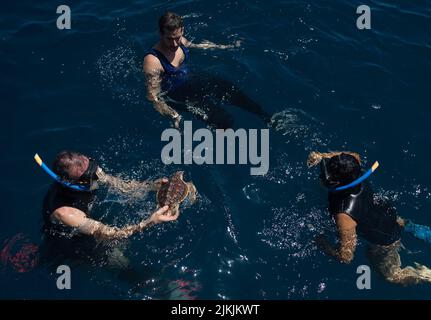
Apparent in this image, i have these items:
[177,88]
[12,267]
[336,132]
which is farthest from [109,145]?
[336,132]

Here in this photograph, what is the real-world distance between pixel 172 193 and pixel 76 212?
4.43 ft

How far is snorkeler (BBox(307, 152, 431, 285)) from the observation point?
6086 millimetres

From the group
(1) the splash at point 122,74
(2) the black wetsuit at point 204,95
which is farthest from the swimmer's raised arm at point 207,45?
(1) the splash at point 122,74

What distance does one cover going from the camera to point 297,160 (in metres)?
8.25

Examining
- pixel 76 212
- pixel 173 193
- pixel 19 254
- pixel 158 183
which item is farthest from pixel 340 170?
pixel 19 254

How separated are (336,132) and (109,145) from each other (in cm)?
408

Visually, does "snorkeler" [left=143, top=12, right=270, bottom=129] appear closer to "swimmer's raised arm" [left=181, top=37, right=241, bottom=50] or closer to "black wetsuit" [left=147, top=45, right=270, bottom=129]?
"black wetsuit" [left=147, top=45, right=270, bottom=129]

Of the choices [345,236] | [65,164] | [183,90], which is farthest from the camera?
[183,90]

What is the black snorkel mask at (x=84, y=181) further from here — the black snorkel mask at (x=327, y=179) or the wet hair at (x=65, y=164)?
the black snorkel mask at (x=327, y=179)

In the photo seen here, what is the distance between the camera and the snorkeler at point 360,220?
6086 mm

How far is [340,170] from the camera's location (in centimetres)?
604

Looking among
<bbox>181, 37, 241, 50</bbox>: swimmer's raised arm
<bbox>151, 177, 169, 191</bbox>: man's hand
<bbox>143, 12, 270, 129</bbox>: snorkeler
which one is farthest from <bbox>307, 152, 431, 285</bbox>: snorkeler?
<bbox>181, 37, 241, 50</bbox>: swimmer's raised arm

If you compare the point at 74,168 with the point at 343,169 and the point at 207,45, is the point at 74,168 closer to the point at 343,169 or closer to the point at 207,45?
the point at 343,169
